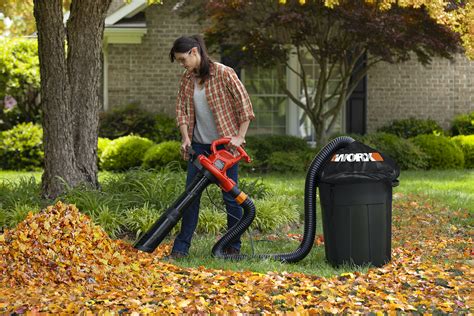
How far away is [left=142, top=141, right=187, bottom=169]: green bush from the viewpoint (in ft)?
50.5

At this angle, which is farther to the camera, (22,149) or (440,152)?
(440,152)

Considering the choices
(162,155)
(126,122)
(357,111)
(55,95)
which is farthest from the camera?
(357,111)

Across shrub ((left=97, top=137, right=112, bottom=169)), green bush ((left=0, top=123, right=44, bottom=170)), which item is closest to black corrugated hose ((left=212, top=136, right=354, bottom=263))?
shrub ((left=97, top=137, right=112, bottom=169))

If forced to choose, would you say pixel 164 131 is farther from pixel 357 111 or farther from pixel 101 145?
pixel 357 111

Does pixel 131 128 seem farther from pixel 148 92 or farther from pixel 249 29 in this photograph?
pixel 249 29

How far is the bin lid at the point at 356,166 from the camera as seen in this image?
6680 millimetres

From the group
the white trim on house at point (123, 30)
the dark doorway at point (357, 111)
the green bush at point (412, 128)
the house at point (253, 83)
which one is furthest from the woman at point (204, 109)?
the dark doorway at point (357, 111)

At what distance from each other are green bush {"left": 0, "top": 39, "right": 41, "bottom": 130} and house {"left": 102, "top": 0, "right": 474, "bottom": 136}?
1.55 meters

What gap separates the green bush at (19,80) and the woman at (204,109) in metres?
11.3

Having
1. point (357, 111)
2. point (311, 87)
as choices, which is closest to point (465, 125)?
point (357, 111)

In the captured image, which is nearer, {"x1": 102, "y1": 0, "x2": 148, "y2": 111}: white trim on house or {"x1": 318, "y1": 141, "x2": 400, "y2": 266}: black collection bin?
{"x1": 318, "y1": 141, "x2": 400, "y2": 266}: black collection bin

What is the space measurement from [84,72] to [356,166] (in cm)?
430

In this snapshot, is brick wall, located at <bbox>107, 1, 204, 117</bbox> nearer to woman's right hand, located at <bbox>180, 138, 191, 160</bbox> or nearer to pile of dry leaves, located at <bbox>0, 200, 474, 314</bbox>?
woman's right hand, located at <bbox>180, 138, 191, 160</bbox>

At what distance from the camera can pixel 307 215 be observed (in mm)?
7051
